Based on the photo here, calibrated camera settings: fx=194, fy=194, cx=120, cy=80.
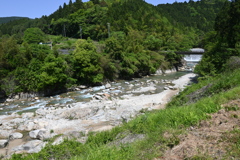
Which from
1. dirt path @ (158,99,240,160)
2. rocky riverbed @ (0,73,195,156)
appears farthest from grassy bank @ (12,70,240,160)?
rocky riverbed @ (0,73,195,156)

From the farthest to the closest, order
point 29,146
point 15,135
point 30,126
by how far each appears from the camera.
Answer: point 30,126
point 15,135
point 29,146

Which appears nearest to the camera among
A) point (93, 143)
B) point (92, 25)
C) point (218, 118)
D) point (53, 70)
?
point (218, 118)

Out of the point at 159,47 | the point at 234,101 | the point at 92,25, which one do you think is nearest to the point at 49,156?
the point at 234,101

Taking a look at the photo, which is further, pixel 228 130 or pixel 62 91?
pixel 62 91

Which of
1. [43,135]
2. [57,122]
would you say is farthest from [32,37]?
[43,135]

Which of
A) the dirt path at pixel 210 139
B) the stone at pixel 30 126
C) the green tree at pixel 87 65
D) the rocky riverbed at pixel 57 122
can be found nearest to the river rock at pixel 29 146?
the rocky riverbed at pixel 57 122

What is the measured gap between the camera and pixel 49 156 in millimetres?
6031

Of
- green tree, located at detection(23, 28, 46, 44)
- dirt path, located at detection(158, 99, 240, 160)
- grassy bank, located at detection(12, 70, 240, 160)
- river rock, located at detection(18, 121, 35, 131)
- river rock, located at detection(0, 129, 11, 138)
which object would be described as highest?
green tree, located at detection(23, 28, 46, 44)

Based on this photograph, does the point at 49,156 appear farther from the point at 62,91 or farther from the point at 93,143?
the point at 62,91

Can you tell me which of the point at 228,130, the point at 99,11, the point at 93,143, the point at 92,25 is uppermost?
the point at 99,11

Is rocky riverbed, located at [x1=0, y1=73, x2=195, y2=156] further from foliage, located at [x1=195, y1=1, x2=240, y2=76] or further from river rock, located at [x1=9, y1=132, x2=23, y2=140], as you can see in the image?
foliage, located at [x1=195, y1=1, x2=240, y2=76]

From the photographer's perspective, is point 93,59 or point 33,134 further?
point 93,59

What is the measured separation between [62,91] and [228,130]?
24.2m

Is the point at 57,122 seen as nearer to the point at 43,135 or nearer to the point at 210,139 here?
the point at 43,135
